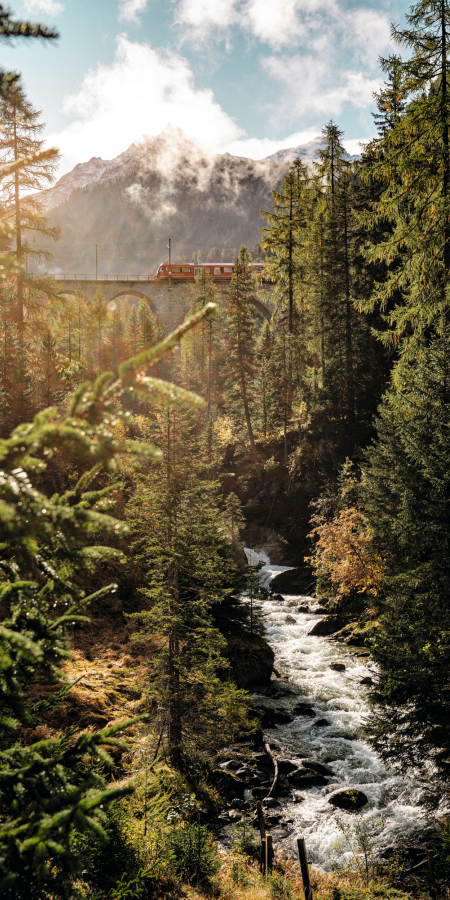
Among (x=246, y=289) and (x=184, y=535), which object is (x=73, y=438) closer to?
(x=184, y=535)

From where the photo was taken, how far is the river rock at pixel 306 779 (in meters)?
10.5

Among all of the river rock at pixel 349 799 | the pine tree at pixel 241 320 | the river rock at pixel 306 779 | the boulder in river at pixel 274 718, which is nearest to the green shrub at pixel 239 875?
the river rock at pixel 349 799

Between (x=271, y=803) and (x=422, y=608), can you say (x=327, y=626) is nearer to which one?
(x=271, y=803)

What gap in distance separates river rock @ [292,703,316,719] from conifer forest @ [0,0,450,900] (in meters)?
0.11

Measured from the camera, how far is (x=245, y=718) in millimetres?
12289

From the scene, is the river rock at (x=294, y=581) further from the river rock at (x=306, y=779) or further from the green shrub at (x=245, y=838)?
the green shrub at (x=245, y=838)

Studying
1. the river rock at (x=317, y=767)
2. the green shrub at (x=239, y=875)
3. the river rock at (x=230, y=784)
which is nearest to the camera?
the green shrub at (x=239, y=875)

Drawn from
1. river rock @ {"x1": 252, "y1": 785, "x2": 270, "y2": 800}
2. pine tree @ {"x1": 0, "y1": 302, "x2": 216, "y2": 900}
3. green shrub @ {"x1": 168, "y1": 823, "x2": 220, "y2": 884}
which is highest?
pine tree @ {"x1": 0, "y1": 302, "x2": 216, "y2": 900}

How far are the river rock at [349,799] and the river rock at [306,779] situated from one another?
594 millimetres

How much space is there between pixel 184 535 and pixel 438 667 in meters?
5.37

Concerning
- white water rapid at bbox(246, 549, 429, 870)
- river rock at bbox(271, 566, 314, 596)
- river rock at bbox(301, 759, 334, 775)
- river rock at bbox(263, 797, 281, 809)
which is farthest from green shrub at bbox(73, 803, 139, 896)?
river rock at bbox(271, 566, 314, 596)

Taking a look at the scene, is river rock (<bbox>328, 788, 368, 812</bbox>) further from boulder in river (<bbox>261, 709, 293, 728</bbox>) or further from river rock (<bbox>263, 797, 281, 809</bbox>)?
boulder in river (<bbox>261, 709, 293, 728</bbox>)

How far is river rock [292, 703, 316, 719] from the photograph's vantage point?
518 inches

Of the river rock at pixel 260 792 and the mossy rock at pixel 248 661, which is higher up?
the mossy rock at pixel 248 661
